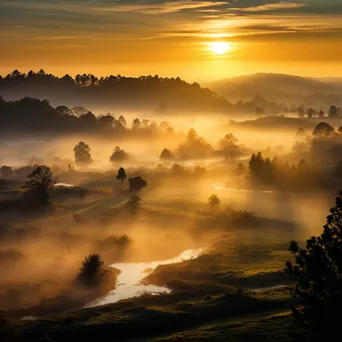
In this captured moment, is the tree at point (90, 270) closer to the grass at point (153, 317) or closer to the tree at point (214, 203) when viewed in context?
the grass at point (153, 317)

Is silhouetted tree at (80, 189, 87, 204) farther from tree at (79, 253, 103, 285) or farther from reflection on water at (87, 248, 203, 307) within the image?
tree at (79, 253, 103, 285)

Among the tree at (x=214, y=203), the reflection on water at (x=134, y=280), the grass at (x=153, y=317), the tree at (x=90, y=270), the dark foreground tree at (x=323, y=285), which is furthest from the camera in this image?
the tree at (x=214, y=203)

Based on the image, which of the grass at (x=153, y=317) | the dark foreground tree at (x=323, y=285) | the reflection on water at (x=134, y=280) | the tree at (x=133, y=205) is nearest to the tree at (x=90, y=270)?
the reflection on water at (x=134, y=280)

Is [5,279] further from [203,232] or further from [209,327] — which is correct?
[203,232]

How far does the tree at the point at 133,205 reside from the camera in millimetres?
162875

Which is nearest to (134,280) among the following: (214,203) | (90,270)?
(90,270)

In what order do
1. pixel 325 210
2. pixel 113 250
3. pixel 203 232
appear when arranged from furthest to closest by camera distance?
pixel 325 210 < pixel 203 232 < pixel 113 250

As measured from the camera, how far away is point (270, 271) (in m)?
109

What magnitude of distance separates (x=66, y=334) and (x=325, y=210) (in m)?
110

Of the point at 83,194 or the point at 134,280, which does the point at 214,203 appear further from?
the point at 134,280

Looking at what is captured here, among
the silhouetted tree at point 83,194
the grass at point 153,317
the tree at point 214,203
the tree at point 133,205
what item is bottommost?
the grass at point 153,317

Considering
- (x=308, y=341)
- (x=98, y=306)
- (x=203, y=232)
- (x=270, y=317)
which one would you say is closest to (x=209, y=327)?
(x=270, y=317)

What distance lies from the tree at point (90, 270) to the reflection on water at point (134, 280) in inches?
200

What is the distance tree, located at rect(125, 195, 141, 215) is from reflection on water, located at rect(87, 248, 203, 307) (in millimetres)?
36036
